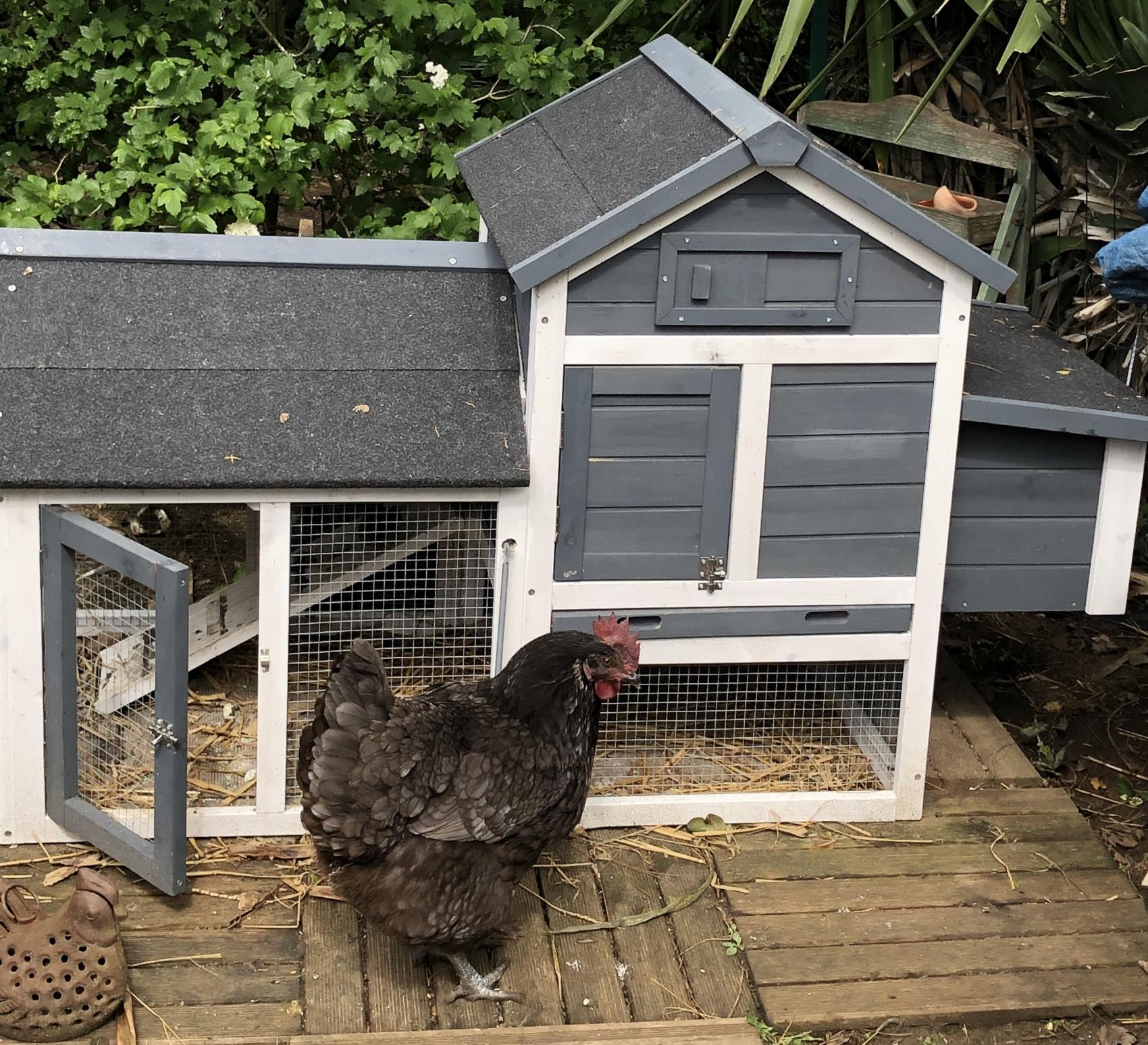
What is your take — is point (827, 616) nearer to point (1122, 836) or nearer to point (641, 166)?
point (1122, 836)

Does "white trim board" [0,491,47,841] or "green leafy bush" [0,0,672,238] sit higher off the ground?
"green leafy bush" [0,0,672,238]

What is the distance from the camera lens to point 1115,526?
A: 4.49 meters

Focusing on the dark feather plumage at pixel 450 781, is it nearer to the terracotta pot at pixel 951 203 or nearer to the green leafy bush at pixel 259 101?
the green leafy bush at pixel 259 101

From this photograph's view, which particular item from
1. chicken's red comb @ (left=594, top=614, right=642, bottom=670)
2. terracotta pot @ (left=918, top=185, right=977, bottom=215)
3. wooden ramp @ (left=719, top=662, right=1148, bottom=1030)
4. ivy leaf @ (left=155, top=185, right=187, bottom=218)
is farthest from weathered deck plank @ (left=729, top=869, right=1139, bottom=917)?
ivy leaf @ (left=155, top=185, right=187, bottom=218)

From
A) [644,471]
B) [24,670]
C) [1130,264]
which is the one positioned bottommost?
[24,670]

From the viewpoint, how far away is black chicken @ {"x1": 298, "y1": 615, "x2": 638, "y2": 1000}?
3.59m

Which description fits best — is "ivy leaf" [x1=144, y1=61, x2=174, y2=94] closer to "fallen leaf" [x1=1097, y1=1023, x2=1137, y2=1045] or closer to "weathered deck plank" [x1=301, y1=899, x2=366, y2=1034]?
"weathered deck plank" [x1=301, y1=899, x2=366, y2=1034]

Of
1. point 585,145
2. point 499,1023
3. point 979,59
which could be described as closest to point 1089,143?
point 979,59

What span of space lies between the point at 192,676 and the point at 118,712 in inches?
18.0

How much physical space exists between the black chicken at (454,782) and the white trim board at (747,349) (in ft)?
2.36

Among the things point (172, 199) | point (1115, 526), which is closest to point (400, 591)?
point (172, 199)

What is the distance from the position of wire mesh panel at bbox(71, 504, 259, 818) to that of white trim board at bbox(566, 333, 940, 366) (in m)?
1.37

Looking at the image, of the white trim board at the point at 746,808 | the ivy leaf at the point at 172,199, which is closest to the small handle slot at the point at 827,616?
the white trim board at the point at 746,808

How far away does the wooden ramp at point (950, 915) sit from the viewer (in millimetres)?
3867
